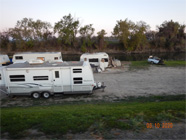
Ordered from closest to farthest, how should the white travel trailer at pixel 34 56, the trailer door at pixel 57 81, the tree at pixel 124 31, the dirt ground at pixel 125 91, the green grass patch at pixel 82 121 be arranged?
the green grass patch at pixel 82 121 → the dirt ground at pixel 125 91 → the trailer door at pixel 57 81 → the white travel trailer at pixel 34 56 → the tree at pixel 124 31

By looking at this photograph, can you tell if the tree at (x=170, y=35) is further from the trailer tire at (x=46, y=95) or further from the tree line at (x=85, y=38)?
the trailer tire at (x=46, y=95)

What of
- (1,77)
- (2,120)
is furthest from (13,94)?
(2,120)

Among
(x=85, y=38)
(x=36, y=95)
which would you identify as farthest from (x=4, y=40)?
(x=36, y=95)

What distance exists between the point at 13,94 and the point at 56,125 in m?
7.21

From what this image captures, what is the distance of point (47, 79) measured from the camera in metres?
11.7

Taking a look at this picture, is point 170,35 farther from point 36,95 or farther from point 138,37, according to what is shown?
point 36,95

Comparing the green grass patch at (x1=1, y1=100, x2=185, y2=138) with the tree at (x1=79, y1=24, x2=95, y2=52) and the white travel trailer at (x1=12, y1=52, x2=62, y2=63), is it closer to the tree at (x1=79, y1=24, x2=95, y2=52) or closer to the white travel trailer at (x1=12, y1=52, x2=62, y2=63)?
the white travel trailer at (x1=12, y1=52, x2=62, y2=63)

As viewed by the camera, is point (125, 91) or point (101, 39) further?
point (101, 39)

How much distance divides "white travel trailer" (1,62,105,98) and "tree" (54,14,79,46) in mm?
49180

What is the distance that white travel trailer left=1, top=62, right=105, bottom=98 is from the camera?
11.5m

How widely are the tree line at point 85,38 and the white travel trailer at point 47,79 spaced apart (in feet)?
153

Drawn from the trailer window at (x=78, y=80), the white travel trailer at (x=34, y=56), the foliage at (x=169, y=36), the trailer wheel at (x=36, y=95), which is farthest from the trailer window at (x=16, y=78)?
the foliage at (x=169, y=36)

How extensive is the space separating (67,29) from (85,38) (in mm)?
7512

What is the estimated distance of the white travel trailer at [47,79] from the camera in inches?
451
